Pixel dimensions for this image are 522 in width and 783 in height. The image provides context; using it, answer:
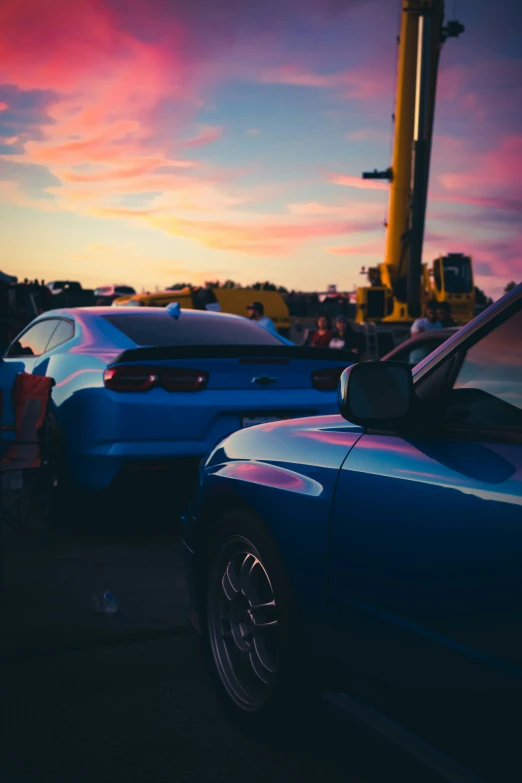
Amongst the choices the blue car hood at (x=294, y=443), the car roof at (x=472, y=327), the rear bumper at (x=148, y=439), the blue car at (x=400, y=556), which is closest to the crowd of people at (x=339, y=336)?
the rear bumper at (x=148, y=439)

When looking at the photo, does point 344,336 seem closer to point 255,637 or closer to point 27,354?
point 27,354

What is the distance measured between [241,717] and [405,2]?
24311 mm

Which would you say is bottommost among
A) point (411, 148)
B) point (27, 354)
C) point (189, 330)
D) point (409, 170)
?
point (27, 354)

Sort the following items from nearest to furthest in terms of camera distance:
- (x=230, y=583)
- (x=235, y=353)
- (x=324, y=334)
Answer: (x=230, y=583) < (x=235, y=353) < (x=324, y=334)

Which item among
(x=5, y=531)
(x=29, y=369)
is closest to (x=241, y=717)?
(x=5, y=531)

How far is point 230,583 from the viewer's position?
3.43 m

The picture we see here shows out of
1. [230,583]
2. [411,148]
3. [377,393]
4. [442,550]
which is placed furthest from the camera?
[411,148]

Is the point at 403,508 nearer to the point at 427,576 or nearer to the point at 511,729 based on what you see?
the point at 427,576

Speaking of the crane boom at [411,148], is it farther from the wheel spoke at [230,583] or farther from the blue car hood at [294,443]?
the wheel spoke at [230,583]

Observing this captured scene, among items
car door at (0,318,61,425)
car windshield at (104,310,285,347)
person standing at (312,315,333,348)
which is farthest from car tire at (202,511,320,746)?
person standing at (312,315,333,348)

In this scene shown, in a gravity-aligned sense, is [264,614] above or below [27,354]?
below

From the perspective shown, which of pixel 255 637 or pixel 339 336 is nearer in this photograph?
pixel 255 637

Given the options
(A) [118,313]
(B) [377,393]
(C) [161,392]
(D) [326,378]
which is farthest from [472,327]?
(A) [118,313]

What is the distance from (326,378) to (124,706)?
3.53 m
